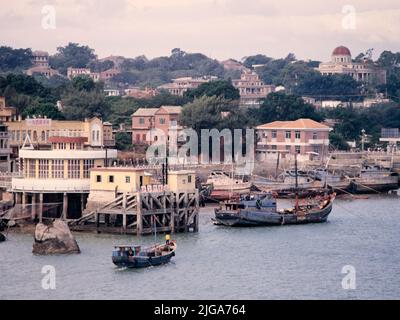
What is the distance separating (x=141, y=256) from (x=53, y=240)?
16.2ft

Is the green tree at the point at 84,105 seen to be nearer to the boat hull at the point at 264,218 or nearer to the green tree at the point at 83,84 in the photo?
the green tree at the point at 83,84

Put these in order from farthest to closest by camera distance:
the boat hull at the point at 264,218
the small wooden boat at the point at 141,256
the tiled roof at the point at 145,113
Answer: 1. the tiled roof at the point at 145,113
2. the boat hull at the point at 264,218
3. the small wooden boat at the point at 141,256

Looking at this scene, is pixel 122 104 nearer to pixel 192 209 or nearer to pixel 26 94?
pixel 26 94

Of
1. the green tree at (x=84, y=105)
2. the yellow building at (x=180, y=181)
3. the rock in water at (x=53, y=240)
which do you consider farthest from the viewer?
the green tree at (x=84, y=105)

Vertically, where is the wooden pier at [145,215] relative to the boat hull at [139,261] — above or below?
above

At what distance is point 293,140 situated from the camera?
124375mm

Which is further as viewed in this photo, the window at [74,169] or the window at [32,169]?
the window at [32,169]

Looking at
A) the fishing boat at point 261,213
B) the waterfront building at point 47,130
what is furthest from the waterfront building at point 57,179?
the waterfront building at point 47,130

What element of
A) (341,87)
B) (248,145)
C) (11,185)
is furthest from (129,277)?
(341,87)

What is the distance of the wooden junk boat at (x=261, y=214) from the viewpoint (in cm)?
7756

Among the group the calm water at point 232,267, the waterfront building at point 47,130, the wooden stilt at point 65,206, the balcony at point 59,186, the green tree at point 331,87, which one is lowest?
the calm water at point 232,267

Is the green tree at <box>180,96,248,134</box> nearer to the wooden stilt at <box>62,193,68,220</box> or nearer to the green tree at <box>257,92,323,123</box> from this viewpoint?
the green tree at <box>257,92,323,123</box>

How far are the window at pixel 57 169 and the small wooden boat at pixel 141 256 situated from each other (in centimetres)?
1323
